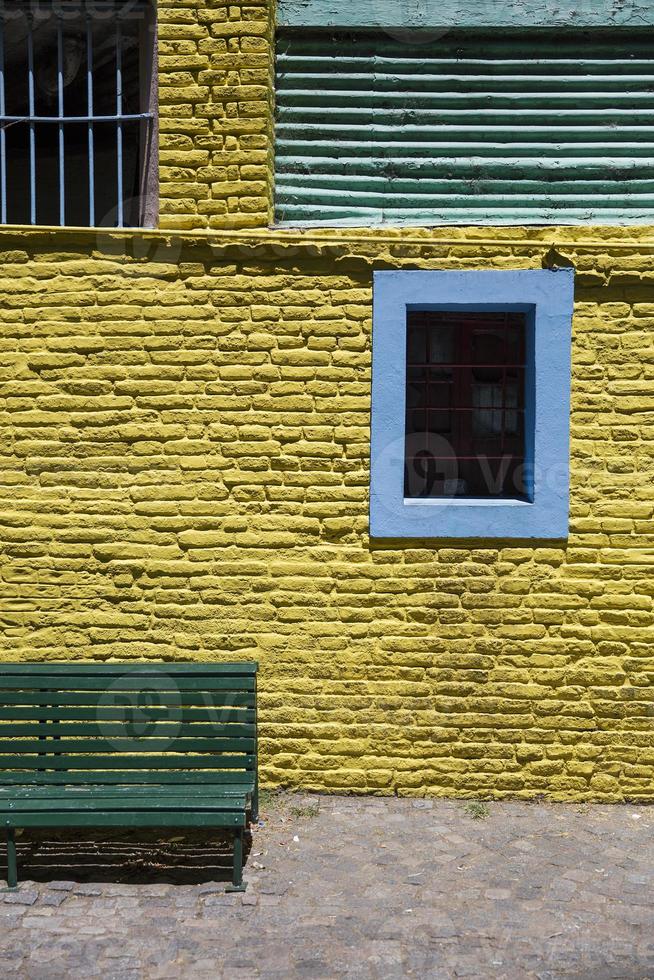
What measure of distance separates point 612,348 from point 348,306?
142 cm

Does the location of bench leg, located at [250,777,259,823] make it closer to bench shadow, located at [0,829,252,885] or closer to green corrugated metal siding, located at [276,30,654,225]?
bench shadow, located at [0,829,252,885]

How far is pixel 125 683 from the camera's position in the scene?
15.1ft

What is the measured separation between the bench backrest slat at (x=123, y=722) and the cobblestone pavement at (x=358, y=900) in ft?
1.37

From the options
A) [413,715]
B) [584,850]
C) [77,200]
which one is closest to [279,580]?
[413,715]

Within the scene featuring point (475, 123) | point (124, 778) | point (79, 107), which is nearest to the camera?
point (124, 778)

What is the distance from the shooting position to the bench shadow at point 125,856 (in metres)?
4.29

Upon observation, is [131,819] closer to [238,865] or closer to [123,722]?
[238,865]

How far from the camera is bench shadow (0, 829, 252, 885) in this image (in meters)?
4.29

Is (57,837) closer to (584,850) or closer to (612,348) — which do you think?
(584,850)

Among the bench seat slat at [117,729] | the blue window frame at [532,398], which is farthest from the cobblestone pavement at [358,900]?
the blue window frame at [532,398]

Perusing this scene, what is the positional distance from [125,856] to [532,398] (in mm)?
3105

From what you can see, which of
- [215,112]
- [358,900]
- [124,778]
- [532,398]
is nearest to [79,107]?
[215,112]

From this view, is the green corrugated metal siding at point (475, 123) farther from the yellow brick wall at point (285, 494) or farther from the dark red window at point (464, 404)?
the dark red window at point (464, 404)

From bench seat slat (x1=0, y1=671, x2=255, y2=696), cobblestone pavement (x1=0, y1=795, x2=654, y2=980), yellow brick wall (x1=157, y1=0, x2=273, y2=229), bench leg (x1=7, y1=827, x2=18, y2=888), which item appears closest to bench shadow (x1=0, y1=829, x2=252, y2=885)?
cobblestone pavement (x1=0, y1=795, x2=654, y2=980)
